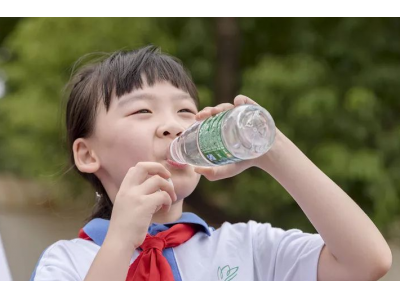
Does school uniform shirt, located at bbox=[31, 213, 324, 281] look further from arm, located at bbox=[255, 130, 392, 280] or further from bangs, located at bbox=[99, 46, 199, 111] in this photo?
bangs, located at bbox=[99, 46, 199, 111]

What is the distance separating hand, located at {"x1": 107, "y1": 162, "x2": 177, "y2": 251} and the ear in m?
0.20

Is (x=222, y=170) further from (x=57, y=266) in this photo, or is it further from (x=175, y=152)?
(x=57, y=266)

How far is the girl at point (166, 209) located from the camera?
2.71 feet

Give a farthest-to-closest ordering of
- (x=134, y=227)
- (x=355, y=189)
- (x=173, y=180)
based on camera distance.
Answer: (x=355, y=189) → (x=173, y=180) → (x=134, y=227)

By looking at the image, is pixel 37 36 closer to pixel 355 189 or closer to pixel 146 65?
pixel 355 189

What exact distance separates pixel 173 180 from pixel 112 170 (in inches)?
5.6

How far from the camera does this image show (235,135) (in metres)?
0.79

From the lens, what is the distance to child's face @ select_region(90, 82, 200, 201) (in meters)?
0.91

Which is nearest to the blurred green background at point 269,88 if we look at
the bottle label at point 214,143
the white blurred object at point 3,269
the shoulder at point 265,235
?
the white blurred object at point 3,269

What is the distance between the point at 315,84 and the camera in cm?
339

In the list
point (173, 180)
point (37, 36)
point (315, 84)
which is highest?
point (37, 36)

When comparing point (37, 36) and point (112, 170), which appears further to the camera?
point (37, 36)

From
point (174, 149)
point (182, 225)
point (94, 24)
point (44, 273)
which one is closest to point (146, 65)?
point (174, 149)

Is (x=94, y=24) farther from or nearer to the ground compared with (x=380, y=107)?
farther from the ground
